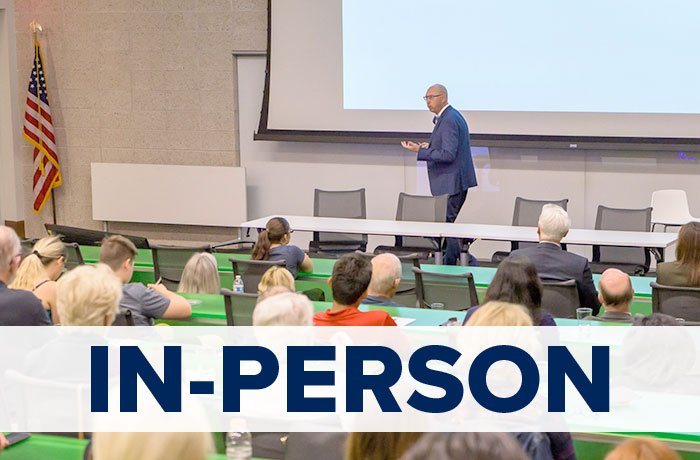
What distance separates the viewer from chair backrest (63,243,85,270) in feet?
Answer: 23.0

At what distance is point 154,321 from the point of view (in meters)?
5.50

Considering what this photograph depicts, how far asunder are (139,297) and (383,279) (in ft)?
4.01

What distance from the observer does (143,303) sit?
5.16 m

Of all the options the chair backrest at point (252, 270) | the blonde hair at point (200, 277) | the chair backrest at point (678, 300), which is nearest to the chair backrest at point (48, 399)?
the blonde hair at point (200, 277)

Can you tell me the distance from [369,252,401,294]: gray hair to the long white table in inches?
104

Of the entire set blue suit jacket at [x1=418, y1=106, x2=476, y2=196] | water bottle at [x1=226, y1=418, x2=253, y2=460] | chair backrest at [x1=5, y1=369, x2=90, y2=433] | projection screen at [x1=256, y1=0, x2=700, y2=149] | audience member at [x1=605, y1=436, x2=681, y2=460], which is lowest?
water bottle at [x1=226, y1=418, x2=253, y2=460]

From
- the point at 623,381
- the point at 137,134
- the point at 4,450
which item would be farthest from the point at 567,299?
the point at 137,134

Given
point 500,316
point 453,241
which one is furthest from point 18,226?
point 500,316

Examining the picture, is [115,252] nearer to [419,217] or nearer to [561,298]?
[561,298]

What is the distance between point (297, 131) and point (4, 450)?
305 inches

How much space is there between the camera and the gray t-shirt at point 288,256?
6.61 meters

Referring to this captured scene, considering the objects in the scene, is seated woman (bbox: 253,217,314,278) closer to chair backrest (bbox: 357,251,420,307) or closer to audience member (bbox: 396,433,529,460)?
chair backrest (bbox: 357,251,420,307)

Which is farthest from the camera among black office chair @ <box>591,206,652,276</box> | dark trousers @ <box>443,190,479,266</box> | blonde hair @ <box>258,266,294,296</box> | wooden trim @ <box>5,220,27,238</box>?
wooden trim @ <box>5,220,27,238</box>

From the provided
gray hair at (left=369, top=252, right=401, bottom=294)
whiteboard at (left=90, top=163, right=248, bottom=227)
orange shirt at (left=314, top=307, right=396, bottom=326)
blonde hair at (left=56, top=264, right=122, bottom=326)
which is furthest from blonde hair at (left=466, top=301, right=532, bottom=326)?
whiteboard at (left=90, top=163, right=248, bottom=227)
